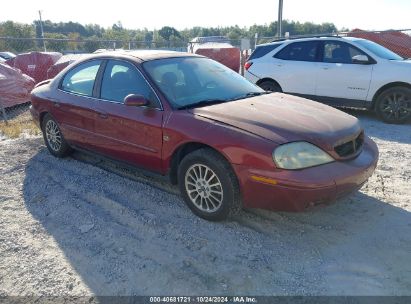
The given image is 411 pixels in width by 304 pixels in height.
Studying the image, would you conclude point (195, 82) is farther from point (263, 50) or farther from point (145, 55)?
point (263, 50)

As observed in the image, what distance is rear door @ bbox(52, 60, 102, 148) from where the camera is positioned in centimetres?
471

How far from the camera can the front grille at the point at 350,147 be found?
11.3ft

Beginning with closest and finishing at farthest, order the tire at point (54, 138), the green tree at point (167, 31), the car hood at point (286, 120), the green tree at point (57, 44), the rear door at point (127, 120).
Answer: the car hood at point (286, 120) < the rear door at point (127, 120) < the tire at point (54, 138) < the green tree at point (57, 44) < the green tree at point (167, 31)

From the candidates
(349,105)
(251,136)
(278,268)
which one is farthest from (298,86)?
(278,268)

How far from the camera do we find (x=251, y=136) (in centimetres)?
330

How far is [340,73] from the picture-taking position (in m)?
7.77

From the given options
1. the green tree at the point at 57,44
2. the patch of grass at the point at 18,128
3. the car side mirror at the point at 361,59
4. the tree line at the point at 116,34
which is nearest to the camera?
the patch of grass at the point at 18,128

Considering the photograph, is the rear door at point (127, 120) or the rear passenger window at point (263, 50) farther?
the rear passenger window at point (263, 50)

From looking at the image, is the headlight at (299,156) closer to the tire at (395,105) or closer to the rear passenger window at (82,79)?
the rear passenger window at (82,79)

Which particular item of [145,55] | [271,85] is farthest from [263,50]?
[145,55]

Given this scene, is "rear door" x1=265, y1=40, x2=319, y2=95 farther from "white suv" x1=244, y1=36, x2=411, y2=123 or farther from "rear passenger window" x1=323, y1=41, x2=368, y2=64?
"rear passenger window" x1=323, y1=41, x2=368, y2=64

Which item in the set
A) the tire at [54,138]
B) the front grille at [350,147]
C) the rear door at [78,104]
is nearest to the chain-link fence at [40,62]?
the rear door at [78,104]

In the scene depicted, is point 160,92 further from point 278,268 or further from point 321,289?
point 321,289

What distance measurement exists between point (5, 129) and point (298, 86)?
6.13m
